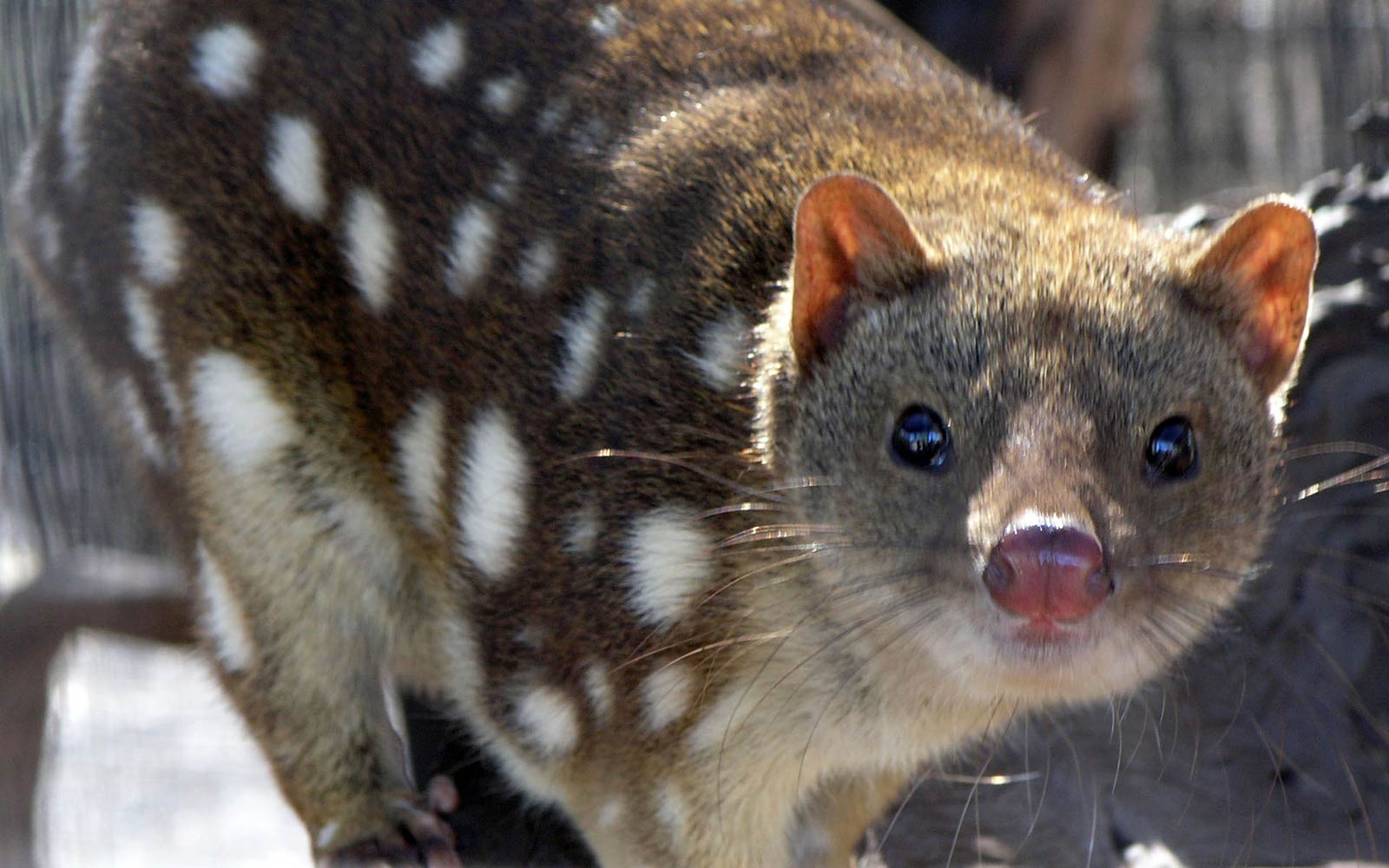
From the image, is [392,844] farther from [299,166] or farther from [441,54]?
[441,54]

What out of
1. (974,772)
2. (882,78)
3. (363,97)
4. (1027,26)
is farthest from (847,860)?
(1027,26)

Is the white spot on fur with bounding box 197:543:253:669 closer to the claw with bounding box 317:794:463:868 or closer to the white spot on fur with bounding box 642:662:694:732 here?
the claw with bounding box 317:794:463:868

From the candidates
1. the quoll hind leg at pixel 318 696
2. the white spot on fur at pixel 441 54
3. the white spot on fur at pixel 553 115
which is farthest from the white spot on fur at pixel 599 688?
the white spot on fur at pixel 441 54

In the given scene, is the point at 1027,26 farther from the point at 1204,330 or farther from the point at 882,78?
the point at 1204,330

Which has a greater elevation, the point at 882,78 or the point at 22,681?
the point at 882,78

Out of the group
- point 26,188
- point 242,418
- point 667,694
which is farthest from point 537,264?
point 26,188

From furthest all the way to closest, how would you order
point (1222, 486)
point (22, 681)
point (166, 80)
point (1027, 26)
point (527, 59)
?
point (1027, 26)
point (22, 681)
point (166, 80)
point (527, 59)
point (1222, 486)

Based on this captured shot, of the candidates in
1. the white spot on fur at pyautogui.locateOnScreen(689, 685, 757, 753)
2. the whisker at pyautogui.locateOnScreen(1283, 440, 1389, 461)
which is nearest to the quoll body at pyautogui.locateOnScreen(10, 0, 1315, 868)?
the white spot on fur at pyautogui.locateOnScreen(689, 685, 757, 753)
